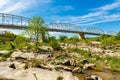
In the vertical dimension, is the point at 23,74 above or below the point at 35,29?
below

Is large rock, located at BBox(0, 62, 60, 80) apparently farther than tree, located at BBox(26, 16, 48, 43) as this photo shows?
No

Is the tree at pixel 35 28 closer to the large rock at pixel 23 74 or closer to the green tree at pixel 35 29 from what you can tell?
the green tree at pixel 35 29

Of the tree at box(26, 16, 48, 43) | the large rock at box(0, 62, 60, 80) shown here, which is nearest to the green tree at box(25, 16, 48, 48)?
the tree at box(26, 16, 48, 43)

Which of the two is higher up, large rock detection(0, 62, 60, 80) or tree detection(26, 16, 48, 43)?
tree detection(26, 16, 48, 43)

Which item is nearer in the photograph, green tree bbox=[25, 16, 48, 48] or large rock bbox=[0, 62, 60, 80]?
large rock bbox=[0, 62, 60, 80]

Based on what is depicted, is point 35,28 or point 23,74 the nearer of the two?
point 23,74

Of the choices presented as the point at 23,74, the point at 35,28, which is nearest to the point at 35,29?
the point at 35,28

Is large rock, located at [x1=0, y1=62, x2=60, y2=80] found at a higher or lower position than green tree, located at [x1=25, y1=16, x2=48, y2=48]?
lower

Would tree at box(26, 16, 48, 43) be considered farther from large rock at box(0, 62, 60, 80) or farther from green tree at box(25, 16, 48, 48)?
large rock at box(0, 62, 60, 80)

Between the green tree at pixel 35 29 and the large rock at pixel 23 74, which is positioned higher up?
the green tree at pixel 35 29

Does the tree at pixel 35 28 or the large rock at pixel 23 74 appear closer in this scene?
the large rock at pixel 23 74

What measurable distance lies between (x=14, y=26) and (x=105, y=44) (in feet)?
162

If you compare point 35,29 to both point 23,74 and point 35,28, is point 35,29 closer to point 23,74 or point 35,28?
point 35,28

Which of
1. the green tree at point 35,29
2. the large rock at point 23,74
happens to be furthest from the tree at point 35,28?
the large rock at point 23,74
